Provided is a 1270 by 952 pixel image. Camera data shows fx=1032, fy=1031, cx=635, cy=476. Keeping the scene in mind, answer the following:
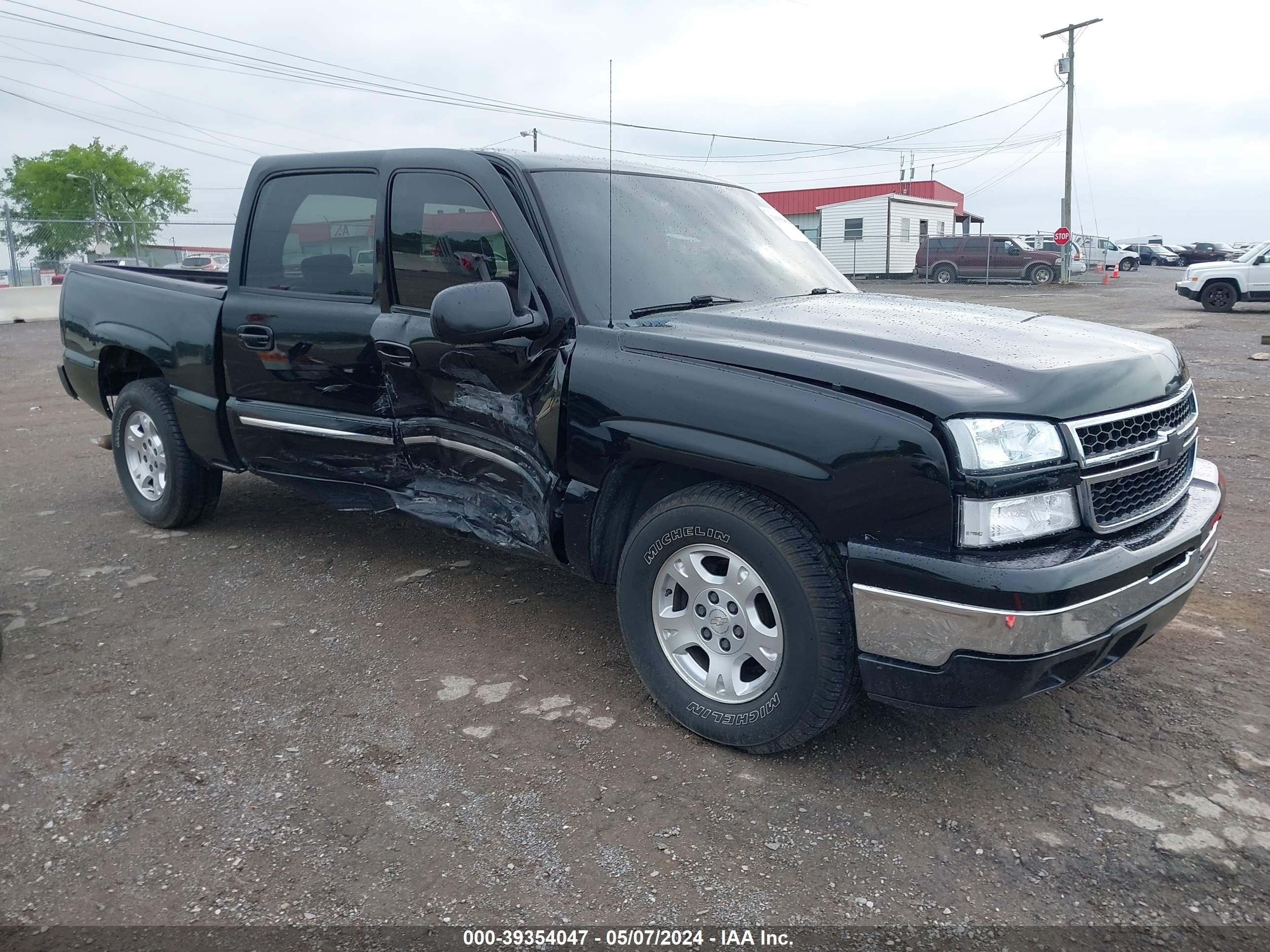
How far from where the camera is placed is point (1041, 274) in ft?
120

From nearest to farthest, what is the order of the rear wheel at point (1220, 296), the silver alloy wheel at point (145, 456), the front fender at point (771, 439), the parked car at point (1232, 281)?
the front fender at point (771, 439)
the silver alloy wheel at point (145, 456)
the parked car at point (1232, 281)
the rear wheel at point (1220, 296)

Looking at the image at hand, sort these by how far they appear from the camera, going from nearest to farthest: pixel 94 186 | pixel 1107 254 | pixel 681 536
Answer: pixel 681 536 < pixel 1107 254 < pixel 94 186

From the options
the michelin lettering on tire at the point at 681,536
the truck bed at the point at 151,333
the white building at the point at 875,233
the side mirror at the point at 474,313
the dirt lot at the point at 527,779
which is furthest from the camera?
the white building at the point at 875,233

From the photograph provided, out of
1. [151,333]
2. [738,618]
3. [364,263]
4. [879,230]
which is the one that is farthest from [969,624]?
[879,230]

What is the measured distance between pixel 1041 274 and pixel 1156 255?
2669cm

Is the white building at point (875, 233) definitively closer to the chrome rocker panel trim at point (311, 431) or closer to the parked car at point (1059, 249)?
the parked car at point (1059, 249)

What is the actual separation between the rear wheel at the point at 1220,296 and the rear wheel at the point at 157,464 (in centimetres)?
2252

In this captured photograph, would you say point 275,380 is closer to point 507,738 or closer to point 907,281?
point 507,738

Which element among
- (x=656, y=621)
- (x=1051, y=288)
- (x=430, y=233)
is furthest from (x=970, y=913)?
(x=1051, y=288)

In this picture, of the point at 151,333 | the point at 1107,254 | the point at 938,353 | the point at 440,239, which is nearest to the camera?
the point at 938,353

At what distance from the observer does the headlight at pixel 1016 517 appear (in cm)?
268

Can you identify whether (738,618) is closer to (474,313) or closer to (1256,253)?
(474,313)

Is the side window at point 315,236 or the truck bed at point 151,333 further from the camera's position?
the truck bed at point 151,333

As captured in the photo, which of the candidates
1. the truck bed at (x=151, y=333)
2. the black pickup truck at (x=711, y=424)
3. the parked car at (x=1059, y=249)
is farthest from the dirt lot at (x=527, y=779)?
the parked car at (x=1059, y=249)
